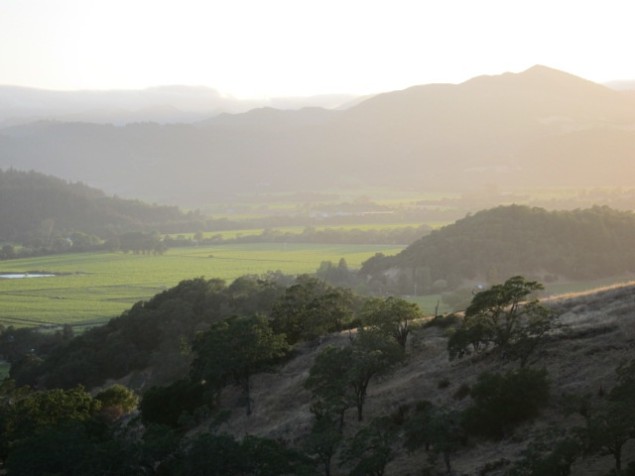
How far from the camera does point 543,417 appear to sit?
26422 millimetres

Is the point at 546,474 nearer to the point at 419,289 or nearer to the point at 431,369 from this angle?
the point at 431,369

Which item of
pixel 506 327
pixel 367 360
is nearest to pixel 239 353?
pixel 367 360

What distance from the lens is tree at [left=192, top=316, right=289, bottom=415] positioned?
3881 centimetres

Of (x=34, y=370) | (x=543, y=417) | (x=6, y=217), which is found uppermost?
(x=6, y=217)

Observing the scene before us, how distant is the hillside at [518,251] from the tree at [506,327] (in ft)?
188

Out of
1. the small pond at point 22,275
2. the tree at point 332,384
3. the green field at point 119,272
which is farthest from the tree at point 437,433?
the small pond at point 22,275

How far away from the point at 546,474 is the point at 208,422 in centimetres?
2221

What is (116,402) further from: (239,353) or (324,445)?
(324,445)

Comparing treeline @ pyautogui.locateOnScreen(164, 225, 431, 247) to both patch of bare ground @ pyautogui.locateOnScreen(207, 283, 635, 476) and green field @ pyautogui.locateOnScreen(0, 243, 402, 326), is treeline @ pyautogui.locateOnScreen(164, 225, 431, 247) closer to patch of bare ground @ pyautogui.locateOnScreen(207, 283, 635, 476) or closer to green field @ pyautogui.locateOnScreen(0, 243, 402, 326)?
green field @ pyautogui.locateOnScreen(0, 243, 402, 326)

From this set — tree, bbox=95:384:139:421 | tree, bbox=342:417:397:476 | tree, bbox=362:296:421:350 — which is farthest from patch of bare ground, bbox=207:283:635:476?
tree, bbox=95:384:139:421

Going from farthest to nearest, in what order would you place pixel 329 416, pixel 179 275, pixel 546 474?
pixel 179 275
pixel 329 416
pixel 546 474

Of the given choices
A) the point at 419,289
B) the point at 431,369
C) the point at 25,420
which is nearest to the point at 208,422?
the point at 25,420

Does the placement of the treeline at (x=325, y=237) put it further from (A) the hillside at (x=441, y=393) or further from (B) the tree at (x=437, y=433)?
(B) the tree at (x=437, y=433)

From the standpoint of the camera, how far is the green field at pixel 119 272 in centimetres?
10049
